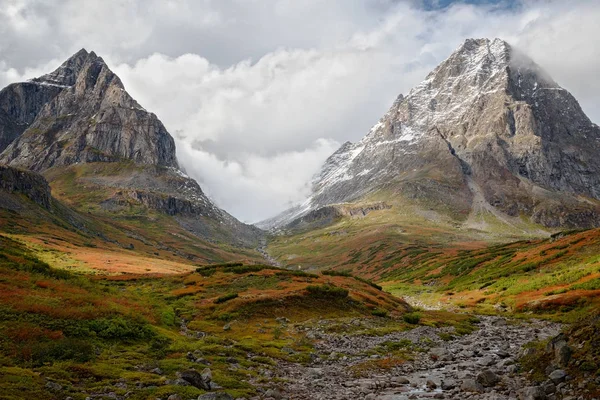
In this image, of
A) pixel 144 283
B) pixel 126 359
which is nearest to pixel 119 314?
pixel 126 359

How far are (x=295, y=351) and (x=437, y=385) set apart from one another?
41.7 feet

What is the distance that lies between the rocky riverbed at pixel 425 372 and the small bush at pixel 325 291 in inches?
531

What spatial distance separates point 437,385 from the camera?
75.5 ft

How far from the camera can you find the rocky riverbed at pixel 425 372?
20.2 metres

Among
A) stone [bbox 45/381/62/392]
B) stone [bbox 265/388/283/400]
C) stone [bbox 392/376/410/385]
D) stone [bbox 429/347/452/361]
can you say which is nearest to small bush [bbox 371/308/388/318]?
stone [bbox 429/347/452/361]

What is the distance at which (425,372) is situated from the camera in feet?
89.4

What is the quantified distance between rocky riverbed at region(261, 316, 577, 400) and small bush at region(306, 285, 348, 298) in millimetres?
13476

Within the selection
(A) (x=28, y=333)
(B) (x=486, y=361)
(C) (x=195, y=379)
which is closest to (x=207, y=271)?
(A) (x=28, y=333)

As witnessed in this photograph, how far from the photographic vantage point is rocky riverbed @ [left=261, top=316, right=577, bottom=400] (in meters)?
20.2

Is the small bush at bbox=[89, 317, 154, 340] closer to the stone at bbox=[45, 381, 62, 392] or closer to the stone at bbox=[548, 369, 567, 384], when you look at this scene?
the stone at bbox=[45, 381, 62, 392]

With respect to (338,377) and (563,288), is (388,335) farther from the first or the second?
(563,288)

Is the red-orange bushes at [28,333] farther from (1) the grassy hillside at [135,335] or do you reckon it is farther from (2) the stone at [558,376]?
(2) the stone at [558,376]

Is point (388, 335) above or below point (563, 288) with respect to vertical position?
below

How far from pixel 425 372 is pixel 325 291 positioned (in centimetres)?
2816
